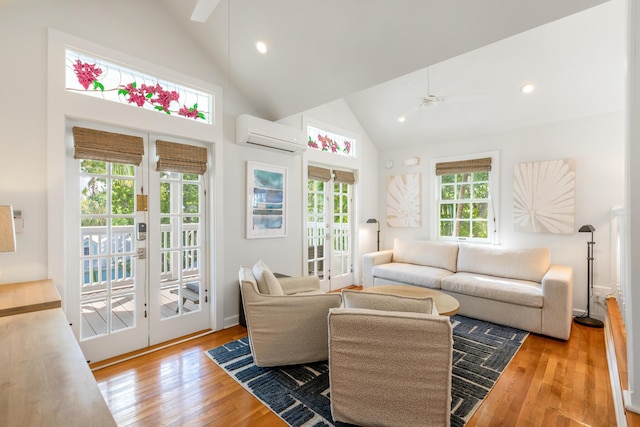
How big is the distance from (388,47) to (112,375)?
3484 mm

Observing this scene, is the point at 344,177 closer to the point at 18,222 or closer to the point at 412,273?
the point at 412,273

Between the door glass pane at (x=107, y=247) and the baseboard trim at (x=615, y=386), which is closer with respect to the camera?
the baseboard trim at (x=615, y=386)

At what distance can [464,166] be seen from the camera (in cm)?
456

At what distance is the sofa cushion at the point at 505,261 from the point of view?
3.62 metres

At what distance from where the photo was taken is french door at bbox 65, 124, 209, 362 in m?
2.54

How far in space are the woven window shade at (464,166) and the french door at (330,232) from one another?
4.93ft

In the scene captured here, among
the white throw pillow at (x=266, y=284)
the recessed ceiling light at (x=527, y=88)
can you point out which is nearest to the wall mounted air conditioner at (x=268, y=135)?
the white throw pillow at (x=266, y=284)

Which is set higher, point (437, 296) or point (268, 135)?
point (268, 135)

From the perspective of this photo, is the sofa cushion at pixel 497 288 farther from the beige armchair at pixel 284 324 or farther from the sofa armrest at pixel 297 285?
the beige armchair at pixel 284 324

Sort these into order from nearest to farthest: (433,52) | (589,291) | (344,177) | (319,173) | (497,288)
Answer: (433,52)
(497,288)
(589,291)
(319,173)
(344,177)

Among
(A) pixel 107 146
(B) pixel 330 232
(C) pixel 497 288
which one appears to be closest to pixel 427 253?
(C) pixel 497 288

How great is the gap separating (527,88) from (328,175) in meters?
2.76

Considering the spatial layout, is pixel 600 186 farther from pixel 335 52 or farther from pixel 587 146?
pixel 335 52

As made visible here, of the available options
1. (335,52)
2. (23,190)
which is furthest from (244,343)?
(335,52)
